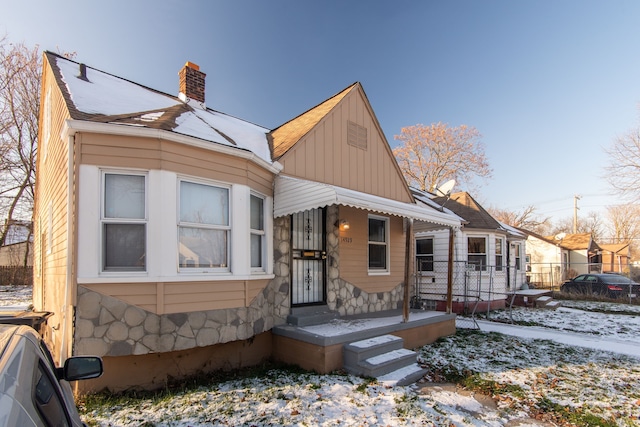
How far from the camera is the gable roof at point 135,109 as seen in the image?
5.34 meters

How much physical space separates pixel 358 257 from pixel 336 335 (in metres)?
2.86

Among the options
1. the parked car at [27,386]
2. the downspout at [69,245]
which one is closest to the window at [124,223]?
the downspout at [69,245]

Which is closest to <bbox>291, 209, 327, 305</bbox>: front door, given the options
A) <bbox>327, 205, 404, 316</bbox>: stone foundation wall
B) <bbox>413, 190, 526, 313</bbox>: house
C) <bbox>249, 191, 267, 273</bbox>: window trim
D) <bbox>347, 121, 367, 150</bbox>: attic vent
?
<bbox>327, 205, 404, 316</bbox>: stone foundation wall

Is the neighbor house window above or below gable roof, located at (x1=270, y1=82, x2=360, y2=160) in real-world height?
below

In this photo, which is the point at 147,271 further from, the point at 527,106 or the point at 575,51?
the point at 527,106

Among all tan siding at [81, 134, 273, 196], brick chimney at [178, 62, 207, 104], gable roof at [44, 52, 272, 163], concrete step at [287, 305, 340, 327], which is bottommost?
concrete step at [287, 305, 340, 327]

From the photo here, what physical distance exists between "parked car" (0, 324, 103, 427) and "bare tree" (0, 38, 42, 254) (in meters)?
25.1

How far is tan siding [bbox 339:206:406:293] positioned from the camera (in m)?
8.34

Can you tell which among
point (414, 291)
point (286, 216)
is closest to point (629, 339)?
point (414, 291)

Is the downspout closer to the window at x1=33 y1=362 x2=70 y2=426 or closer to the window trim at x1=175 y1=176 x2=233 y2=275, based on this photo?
the window trim at x1=175 y1=176 x2=233 y2=275

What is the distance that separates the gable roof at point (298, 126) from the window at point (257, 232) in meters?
1.14

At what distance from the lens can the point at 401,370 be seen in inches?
235

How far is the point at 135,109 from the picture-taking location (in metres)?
6.21

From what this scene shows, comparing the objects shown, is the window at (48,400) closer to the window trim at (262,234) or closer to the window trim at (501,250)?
the window trim at (262,234)
